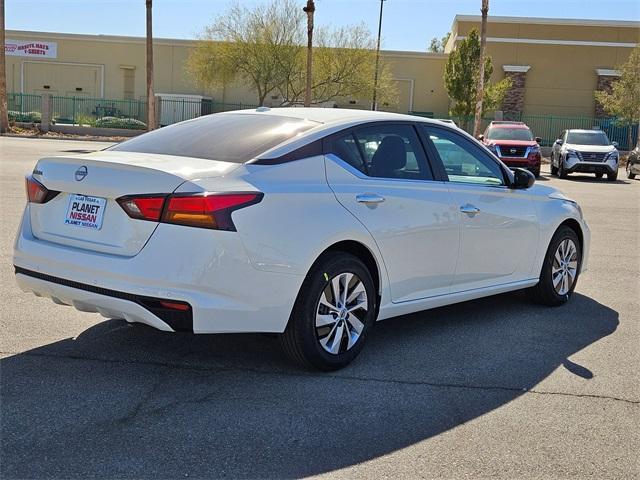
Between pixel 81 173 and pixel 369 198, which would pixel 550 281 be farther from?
pixel 81 173

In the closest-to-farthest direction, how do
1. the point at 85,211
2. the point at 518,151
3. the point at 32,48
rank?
the point at 85,211 < the point at 518,151 < the point at 32,48

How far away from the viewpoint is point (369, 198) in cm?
483

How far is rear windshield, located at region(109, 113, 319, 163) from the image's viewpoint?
464cm

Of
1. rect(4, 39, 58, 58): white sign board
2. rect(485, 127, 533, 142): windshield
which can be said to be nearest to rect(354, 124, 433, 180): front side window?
rect(485, 127, 533, 142): windshield

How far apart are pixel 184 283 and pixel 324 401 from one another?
3.40 ft

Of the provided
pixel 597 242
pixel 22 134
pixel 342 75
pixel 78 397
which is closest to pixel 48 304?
pixel 78 397

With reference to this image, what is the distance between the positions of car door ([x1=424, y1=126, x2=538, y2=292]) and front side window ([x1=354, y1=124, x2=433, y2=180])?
0.68 feet

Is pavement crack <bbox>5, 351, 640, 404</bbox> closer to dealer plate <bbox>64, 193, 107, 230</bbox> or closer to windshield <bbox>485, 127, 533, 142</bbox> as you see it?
dealer plate <bbox>64, 193, 107, 230</bbox>

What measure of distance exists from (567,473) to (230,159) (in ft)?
8.25

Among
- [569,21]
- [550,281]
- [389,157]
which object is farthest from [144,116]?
[389,157]

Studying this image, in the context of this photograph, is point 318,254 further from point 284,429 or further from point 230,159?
point 284,429

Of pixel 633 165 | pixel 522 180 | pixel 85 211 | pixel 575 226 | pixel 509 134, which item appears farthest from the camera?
pixel 633 165

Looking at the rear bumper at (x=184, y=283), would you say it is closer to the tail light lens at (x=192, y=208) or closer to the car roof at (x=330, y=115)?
the tail light lens at (x=192, y=208)

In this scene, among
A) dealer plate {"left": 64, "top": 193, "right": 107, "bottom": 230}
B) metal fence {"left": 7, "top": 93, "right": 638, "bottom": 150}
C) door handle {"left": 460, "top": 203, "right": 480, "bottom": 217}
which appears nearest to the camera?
dealer plate {"left": 64, "top": 193, "right": 107, "bottom": 230}
